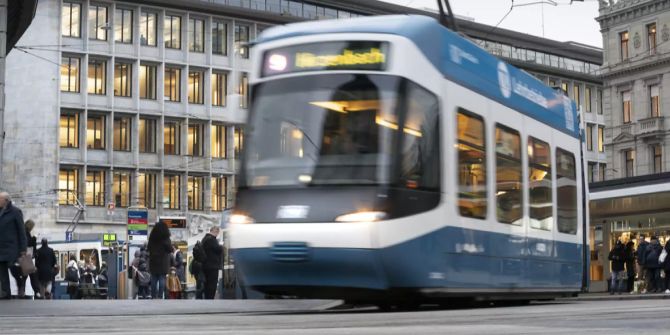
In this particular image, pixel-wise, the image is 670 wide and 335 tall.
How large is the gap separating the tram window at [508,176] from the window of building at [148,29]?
54.1 metres

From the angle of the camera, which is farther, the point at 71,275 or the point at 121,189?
the point at 121,189

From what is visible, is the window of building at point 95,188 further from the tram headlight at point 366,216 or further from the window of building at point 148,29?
the tram headlight at point 366,216

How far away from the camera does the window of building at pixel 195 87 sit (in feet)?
234

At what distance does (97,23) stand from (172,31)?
4.73 m

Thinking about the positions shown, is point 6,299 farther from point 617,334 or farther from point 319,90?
point 617,334

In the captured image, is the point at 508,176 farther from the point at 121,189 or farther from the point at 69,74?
the point at 121,189

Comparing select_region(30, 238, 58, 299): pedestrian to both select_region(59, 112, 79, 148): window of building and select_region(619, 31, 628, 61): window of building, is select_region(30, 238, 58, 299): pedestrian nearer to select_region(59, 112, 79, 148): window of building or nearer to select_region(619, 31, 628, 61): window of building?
select_region(59, 112, 79, 148): window of building

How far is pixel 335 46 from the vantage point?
1449cm

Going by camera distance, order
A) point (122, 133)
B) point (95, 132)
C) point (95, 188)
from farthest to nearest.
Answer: point (122, 133), point (95, 132), point (95, 188)

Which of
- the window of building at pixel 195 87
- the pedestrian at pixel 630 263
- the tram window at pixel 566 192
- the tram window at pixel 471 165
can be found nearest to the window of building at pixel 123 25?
the window of building at pixel 195 87

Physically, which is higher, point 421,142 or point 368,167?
point 421,142

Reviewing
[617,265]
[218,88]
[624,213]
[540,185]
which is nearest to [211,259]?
[540,185]

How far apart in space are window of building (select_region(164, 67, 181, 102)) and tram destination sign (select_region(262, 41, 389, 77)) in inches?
2211

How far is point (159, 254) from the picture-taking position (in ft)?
75.0
